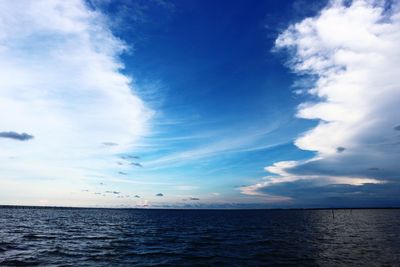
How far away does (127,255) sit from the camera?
39.8 m

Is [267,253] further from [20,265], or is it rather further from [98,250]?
[20,265]

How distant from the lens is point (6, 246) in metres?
42.4

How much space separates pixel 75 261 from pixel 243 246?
26256mm

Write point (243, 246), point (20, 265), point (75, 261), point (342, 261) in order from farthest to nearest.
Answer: point (243, 246) → point (342, 261) → point (75, 261) → point (20, 265)

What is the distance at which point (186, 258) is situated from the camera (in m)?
38.8

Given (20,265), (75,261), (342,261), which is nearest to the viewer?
(20,265)

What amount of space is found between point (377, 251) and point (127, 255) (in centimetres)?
Result: 3625

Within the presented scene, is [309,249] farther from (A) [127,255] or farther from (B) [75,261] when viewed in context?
(B) [75,261]

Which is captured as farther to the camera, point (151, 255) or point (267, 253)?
point (267, 253)

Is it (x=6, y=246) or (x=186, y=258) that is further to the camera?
(x=6, y=246)

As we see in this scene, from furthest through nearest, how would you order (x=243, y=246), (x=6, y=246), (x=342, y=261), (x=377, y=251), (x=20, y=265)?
(x=243, y=246), (x=377, y=251), (x=6, y=246), (x=342, y=261), (x=20, y=265)

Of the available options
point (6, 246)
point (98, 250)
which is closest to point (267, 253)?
point (98, 250)

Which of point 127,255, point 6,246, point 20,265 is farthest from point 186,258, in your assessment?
point 6,246

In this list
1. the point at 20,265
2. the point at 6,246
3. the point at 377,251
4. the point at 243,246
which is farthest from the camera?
the point at 243,246
